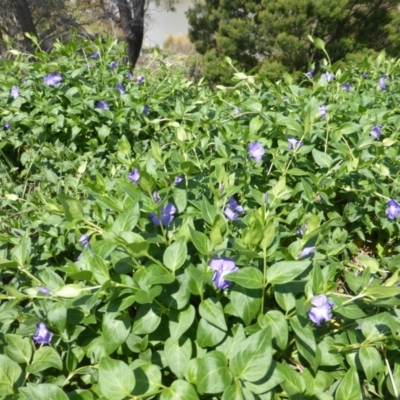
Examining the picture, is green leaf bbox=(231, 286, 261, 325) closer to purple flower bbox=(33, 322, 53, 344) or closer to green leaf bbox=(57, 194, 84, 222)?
green leaf bbox=(57, 194, 84, 222)

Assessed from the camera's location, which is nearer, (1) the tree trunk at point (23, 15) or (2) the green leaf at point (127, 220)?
(2) the green leaf at point (127, 220)

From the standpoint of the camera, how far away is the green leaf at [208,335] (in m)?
0.83

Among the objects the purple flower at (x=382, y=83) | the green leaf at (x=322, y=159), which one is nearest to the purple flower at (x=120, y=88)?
the green leaf at (x=322, y=159)

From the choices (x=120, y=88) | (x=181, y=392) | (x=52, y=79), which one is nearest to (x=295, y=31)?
(x=120, y=88)

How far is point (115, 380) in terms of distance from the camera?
2.37 ft

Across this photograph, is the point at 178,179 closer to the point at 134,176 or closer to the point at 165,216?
the point at 134,176

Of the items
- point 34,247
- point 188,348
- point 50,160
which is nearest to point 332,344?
point 188,348

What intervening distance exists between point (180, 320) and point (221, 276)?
13cm

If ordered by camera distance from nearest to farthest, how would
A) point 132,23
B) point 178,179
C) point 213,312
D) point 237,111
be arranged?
point 213,312
point 178,179
point 237,111
point 132,23

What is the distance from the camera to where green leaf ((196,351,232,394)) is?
0.72 meters

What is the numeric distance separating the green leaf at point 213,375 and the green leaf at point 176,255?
0.64 ft

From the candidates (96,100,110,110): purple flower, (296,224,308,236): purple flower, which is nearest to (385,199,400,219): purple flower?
(296,224,308,236): purple flower

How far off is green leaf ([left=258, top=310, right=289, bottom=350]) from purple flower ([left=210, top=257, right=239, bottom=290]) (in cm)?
10

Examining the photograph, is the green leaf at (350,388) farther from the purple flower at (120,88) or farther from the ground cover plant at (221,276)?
the purple flower at (120,88)
